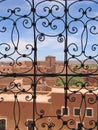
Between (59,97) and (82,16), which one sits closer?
(82,16)

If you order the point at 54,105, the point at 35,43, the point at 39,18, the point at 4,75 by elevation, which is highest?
the point at 39,18

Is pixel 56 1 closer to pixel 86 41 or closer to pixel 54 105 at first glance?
pixel 86 41

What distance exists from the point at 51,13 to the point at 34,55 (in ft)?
1.11

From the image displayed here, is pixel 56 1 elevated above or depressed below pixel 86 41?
above

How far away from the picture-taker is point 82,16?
2869mm

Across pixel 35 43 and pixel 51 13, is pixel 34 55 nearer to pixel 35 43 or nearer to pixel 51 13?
pixel 35 43

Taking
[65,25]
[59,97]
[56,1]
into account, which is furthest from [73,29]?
[59,97]

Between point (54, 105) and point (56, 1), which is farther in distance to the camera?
point (54, 105)

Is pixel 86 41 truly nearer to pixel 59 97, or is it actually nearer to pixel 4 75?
pixel 4 75

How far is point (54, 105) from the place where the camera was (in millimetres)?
14297

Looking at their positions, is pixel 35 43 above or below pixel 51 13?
below

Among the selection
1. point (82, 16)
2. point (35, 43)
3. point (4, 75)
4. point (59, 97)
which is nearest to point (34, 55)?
point (35, 43)

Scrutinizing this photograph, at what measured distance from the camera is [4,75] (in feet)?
9.05

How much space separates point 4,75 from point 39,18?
498mm
